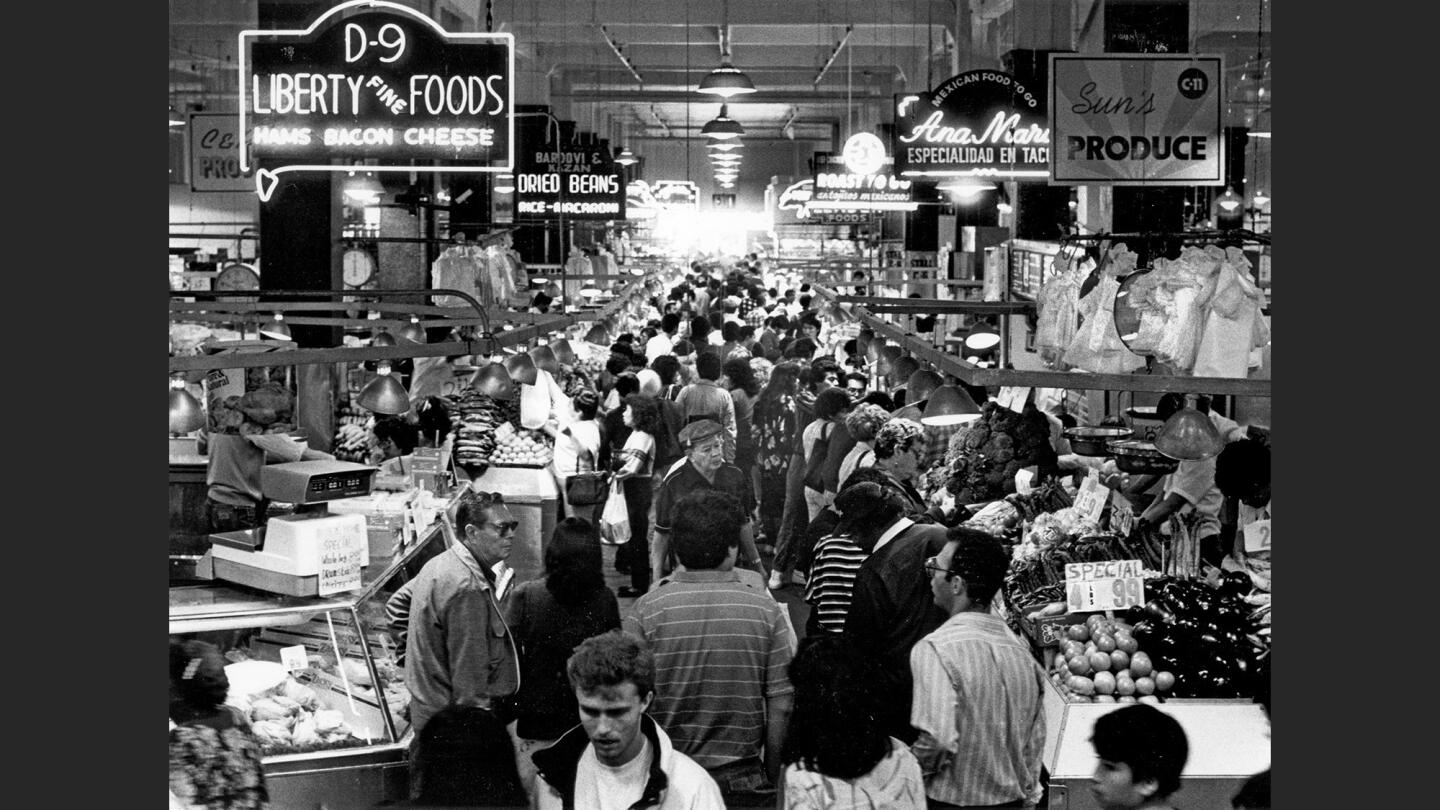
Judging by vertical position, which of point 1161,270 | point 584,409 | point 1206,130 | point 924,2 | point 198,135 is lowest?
point 584,409

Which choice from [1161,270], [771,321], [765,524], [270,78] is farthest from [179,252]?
[1161,270]

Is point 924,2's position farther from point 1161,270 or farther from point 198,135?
point 1161,270

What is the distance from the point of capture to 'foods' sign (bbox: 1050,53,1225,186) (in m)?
7.82

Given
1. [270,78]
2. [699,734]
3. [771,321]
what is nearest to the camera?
[699,734]

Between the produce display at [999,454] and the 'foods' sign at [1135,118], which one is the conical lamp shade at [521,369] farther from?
the 'foods' sign at [1135,118]

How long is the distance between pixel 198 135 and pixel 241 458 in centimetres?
722

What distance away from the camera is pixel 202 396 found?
1382 cm

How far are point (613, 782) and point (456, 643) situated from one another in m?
1.35

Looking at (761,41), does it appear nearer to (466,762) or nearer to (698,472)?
(698,472)

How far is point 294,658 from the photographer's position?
6.27 meters

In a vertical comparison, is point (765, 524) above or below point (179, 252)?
below

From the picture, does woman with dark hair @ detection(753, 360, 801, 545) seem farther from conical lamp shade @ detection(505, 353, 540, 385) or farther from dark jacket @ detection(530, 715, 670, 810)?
dark jacket @ detection(530, 715, 670, 810)

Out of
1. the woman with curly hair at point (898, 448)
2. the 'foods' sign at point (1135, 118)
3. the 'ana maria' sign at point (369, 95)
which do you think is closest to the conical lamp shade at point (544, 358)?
the woman with curly hair at point (898, 448)

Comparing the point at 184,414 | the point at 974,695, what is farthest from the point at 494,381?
the point at 974,695
